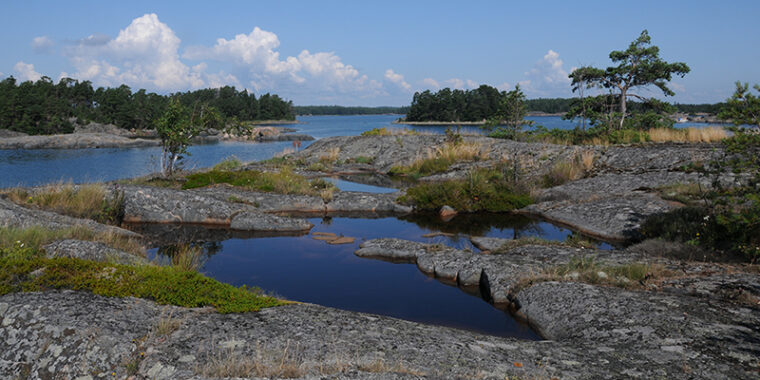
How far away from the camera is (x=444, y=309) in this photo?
9195 millimetres

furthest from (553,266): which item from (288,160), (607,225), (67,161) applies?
(67,161)

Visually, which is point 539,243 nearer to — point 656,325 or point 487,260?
point 487,260

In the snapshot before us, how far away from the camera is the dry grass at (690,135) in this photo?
83.7ft

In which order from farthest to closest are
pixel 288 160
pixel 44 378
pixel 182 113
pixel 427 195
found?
pixel 288 160 < pixel 182 113 < pixel 427 195 < pixel 44 378

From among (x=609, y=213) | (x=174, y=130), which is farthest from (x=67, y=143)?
(x=609, y=213)

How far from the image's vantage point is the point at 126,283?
6582mm

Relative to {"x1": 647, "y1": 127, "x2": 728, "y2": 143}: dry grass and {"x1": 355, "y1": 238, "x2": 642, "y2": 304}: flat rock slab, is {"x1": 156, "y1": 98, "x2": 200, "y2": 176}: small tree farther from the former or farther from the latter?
{"x1": 647, "y1": 127, "x2": 728, "y2": 143}: dry grass

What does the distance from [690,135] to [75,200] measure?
1208 inches

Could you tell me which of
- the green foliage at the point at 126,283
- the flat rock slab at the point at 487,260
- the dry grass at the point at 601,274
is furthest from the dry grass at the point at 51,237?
the dry grass at the point at 601,274

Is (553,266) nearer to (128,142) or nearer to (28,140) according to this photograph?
(128,142)

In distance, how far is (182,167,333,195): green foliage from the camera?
2041 centimetres

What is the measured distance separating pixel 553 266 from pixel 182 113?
19.6 metres

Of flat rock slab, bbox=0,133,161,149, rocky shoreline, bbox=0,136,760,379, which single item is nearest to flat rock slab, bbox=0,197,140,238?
rocky shoreline, bbox=0,136,760,379

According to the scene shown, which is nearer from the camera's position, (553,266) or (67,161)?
(553,266)
